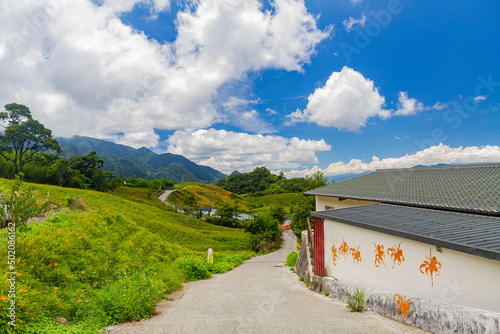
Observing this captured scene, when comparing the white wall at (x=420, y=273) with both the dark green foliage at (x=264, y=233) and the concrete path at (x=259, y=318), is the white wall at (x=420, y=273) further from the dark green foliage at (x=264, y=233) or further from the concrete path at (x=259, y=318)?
the dark green foliage at (x=264, y=233)

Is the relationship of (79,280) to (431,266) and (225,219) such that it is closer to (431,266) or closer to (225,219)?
(431,266)

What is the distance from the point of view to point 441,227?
234 inches

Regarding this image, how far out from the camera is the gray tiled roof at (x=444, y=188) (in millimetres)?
8273

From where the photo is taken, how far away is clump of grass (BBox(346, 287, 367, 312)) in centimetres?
497

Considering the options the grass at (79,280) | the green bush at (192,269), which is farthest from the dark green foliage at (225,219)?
the green bush at (192,269)

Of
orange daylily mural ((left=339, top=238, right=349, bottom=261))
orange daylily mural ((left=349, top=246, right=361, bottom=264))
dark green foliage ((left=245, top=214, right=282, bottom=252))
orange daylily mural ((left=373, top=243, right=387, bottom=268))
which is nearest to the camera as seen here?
orange daylily mural ((left=373, top=243, right=387, bottom=268))

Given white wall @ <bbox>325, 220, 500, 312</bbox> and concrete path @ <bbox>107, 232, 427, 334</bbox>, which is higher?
white wall @ <bbox>325, 220, 500, 312</bbox>

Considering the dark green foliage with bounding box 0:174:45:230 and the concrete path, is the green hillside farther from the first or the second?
the dark green foliage with bounding box 0:174:45:230

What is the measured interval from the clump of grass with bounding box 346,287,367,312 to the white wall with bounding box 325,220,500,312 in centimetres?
99

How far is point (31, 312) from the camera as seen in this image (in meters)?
3.39

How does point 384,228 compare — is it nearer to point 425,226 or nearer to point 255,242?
point 425,226

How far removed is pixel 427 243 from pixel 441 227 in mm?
1346

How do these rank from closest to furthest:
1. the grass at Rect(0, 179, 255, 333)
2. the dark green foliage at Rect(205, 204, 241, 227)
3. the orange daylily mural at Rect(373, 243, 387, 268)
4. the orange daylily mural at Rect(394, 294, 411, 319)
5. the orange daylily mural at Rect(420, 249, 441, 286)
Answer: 1. the grass at Rect(0, 179, 255, 333)
2. the orange daylily mural at Rect(394, 294, 411, 319)
3. the orange daylily mural at Rect(420, 249, 441, 286)
4. the orange daylily mural at Rect(373, 243, 387, 268)
5. the dark green foliage at Rect(205, 204, 241, 227)

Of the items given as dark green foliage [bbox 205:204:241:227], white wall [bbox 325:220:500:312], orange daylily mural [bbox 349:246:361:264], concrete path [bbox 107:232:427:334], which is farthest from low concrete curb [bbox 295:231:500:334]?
dark green foliage [bbox 205:204:241:227]
